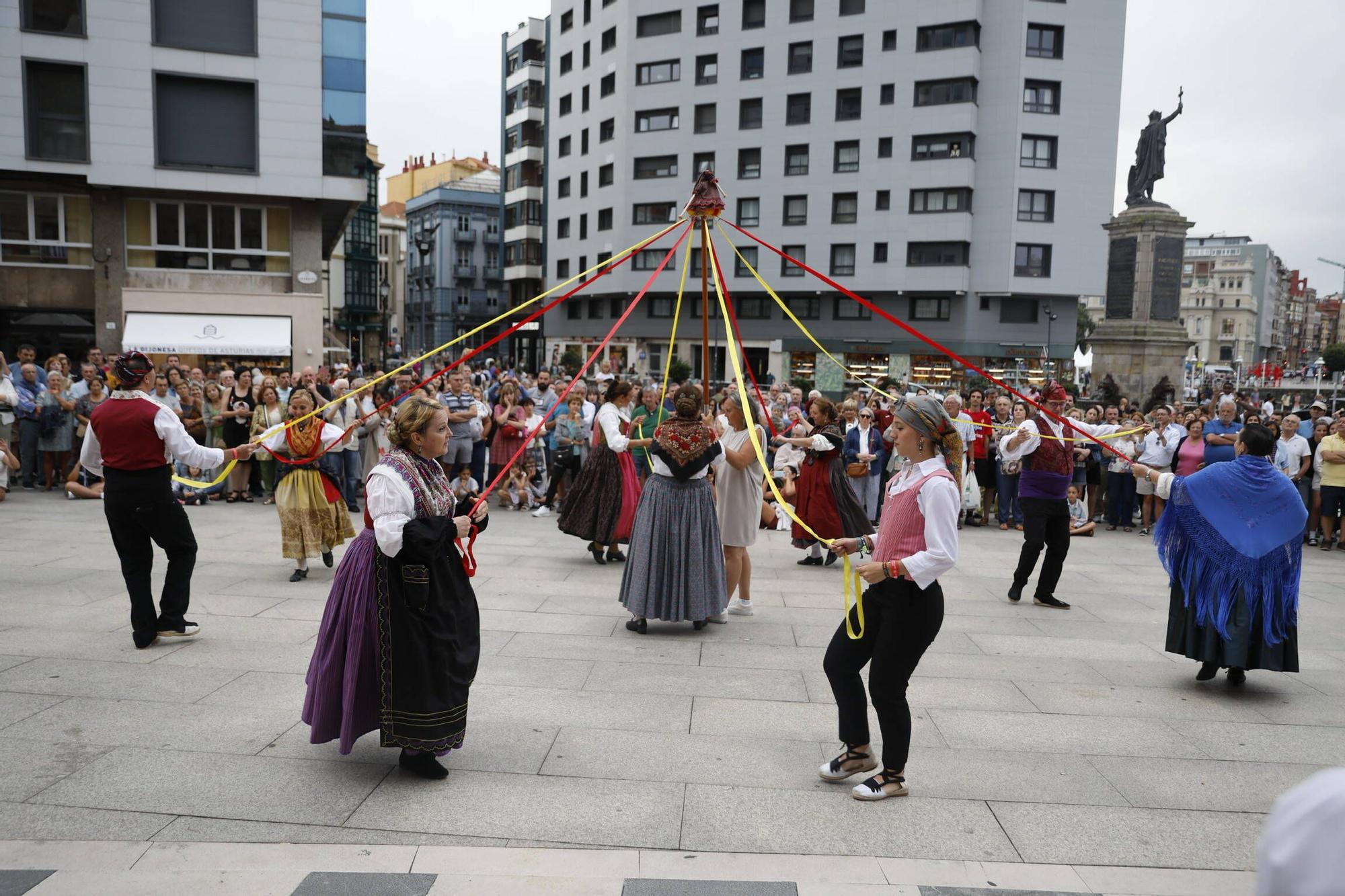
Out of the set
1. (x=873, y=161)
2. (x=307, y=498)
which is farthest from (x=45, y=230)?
(x=873, y=161)

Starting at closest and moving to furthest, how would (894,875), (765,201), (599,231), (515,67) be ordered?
(894,875) < (765,201) < (599,231) < (515,67)

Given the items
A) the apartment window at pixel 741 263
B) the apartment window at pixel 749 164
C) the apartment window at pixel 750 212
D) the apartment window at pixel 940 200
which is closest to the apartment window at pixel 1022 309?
the apartment window at pixel 940 200

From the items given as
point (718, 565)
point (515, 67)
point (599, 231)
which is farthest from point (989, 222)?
point (718, 565)

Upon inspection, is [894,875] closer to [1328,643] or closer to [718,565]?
[718,565]

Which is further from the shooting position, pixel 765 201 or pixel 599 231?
pixel 599 231

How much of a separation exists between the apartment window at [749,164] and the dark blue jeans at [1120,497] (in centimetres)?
3339

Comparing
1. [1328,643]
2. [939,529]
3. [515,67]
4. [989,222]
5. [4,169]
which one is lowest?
[1328,643]

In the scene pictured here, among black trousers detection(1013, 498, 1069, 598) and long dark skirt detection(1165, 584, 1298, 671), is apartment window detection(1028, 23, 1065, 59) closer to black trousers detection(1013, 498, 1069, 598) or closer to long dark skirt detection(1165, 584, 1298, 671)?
black trousers detection(1013, 498, 1069, 598)

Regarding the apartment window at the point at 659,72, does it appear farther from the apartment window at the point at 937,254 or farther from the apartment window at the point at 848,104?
the apartment window at the point at 937,254

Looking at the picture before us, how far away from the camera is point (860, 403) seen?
42.3ft

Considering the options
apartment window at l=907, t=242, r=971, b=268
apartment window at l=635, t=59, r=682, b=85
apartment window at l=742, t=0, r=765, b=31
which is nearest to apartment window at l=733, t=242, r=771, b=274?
apartment window at l=907, t=242, r=971, b=268

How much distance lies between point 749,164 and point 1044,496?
3889 centimetres

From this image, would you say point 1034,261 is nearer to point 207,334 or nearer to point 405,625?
point 207,334

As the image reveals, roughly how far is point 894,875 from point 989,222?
40596 millimetres
